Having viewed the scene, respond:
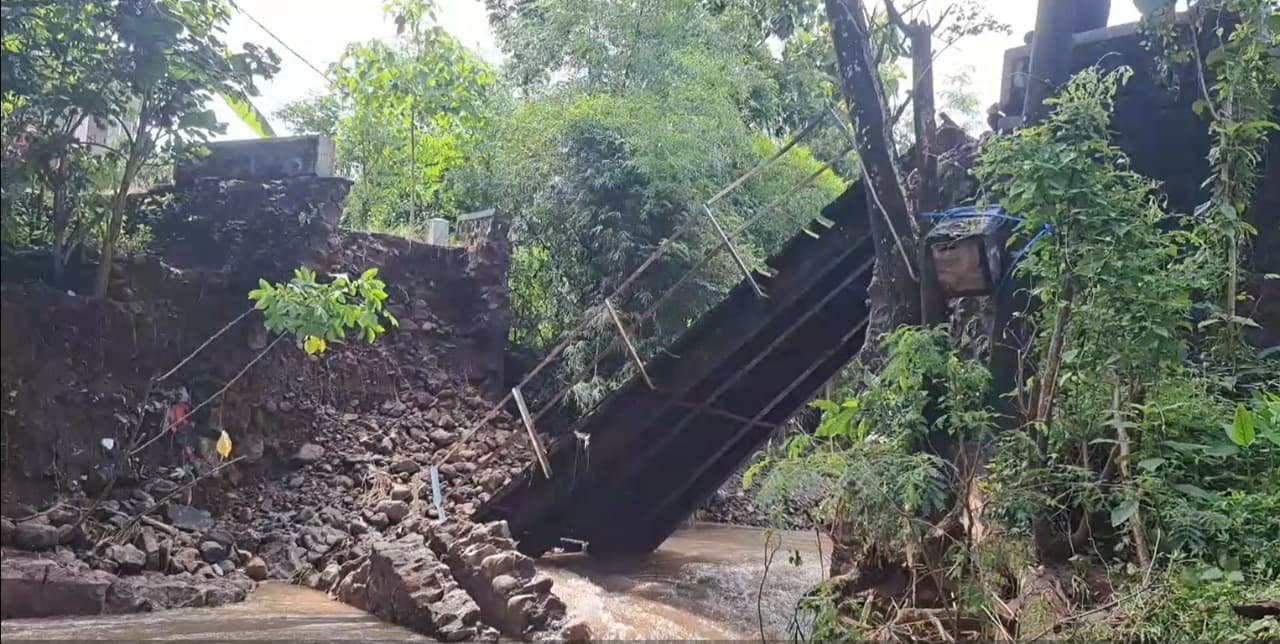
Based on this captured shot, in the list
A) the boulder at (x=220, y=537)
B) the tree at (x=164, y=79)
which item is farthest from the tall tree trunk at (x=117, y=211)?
the boulder at (x=220, y=537)

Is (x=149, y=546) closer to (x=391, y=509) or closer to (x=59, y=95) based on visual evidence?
(x=59, y=95)

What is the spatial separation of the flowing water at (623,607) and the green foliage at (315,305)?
1193mm

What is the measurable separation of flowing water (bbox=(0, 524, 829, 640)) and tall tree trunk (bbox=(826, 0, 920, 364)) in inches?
45.5

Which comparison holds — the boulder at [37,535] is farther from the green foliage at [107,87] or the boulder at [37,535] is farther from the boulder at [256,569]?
the boulder at [256,569]

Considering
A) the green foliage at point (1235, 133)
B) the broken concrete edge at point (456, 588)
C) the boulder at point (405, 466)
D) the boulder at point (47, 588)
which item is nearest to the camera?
the boulder at point (47, 588)

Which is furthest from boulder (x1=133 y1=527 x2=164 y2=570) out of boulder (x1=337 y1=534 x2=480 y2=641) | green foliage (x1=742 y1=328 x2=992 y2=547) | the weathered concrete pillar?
the weathered concrete pillar

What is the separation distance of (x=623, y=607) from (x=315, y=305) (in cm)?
233

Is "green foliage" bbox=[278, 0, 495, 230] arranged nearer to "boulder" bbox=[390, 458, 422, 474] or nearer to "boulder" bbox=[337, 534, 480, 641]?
"boulder" bbox=[390, 458, 422, 474]

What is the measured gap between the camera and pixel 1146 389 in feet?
11.4

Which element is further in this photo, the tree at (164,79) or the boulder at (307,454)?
the boulder at (307,454)

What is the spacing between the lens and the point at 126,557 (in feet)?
9.59

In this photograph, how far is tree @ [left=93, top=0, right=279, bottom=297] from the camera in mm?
1973

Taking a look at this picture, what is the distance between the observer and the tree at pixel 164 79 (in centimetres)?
197

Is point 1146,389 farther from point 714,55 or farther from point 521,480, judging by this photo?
point 714,55
